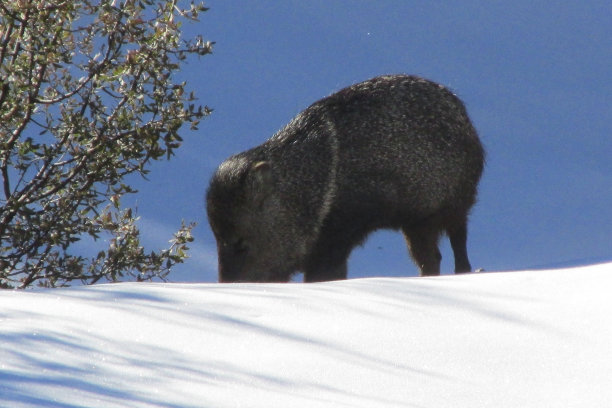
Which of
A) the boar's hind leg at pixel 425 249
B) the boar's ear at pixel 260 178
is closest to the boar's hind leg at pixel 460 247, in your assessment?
the boar's hind leg at pixel 425 249

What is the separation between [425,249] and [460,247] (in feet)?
0.86

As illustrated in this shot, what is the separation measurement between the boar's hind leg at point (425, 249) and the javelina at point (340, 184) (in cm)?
5

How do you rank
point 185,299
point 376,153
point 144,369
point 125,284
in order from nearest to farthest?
point 144,369
point 185,299
point 125,284
point 376,153

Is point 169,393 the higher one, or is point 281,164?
point 281,164

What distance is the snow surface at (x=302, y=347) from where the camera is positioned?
214 cm

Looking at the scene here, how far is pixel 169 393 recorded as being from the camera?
2.08m

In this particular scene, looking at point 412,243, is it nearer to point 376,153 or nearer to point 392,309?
point 376,153

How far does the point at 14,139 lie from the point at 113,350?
3151mm

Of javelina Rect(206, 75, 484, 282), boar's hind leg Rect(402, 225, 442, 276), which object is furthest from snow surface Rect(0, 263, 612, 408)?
boar's hind leg Rect(402, 225, 442, 276)

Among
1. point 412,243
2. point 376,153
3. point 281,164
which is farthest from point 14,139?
point 412,243

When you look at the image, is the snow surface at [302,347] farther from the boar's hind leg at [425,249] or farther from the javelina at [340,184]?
the boar's hind leg at [425,249]

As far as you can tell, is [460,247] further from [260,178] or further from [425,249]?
[260,178]

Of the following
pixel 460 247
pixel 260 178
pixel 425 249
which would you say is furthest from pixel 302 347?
pixel 460 247

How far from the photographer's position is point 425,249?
20.5ft
